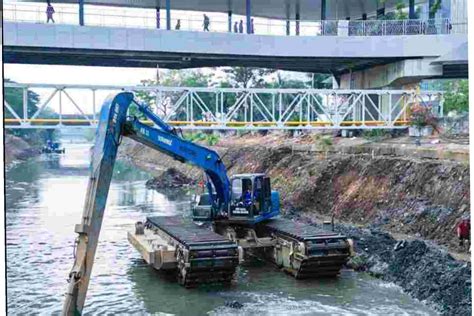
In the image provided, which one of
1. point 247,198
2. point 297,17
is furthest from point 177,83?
point 247,198

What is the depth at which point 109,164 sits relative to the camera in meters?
5.66

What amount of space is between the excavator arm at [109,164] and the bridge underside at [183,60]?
4054 mm

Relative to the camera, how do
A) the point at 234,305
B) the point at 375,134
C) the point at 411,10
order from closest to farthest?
1. the point at 234,305
2. the point at 375,134
3. the point at 411,10

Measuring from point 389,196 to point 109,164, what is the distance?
21.4 feet

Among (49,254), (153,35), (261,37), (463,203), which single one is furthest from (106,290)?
(261,37)

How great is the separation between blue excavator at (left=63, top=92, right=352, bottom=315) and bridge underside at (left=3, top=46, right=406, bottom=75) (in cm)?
407

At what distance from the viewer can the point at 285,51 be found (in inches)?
569

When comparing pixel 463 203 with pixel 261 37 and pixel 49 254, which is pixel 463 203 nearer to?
pixel 49 254

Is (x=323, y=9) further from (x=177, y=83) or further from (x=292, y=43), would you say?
(x=177, y=83)

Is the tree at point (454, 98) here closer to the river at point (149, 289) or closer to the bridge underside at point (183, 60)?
the bridge underside at point (183, 60)

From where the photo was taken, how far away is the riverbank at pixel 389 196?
276 inches

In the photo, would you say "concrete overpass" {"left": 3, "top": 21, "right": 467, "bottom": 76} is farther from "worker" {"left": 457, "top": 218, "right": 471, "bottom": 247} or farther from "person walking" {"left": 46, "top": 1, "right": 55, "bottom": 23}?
"worker" {"left": 457, "top": 218, "right": 471, "bottom": 247}

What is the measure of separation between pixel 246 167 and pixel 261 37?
138 inches

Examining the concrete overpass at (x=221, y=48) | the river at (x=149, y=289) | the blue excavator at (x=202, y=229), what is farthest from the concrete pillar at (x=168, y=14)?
the blue excavator at (x=202, y=229)
